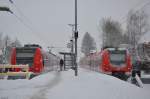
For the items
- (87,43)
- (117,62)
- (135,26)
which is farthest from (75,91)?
(87,43)

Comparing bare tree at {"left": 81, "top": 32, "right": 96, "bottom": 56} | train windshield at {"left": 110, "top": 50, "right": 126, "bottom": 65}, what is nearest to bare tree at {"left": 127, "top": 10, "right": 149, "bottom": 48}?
train windshield at {"left": 110, "top": 50, "right": 126, "bottom": 65}

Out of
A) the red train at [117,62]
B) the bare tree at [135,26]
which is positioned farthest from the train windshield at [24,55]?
the bare tree at [135,26]

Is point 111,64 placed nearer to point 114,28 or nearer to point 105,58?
point 105,58

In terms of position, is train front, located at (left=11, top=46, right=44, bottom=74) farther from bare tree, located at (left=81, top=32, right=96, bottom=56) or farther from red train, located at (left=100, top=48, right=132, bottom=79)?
bare tree, located at (left=81, top=32, right=96, bottom=56)

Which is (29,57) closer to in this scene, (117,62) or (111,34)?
(117,62)

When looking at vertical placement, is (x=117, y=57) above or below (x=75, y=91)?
above

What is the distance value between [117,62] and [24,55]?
8.64 m

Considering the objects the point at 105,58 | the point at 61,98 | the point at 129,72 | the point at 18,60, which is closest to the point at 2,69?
the point at 18,60

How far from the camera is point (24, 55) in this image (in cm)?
3048

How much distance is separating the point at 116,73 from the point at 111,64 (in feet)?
3.31

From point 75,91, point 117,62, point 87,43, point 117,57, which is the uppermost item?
point 87,43

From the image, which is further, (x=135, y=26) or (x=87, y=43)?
(x=87, y=43)

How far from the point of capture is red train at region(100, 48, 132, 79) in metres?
31.4

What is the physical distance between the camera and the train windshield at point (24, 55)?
30422mm
